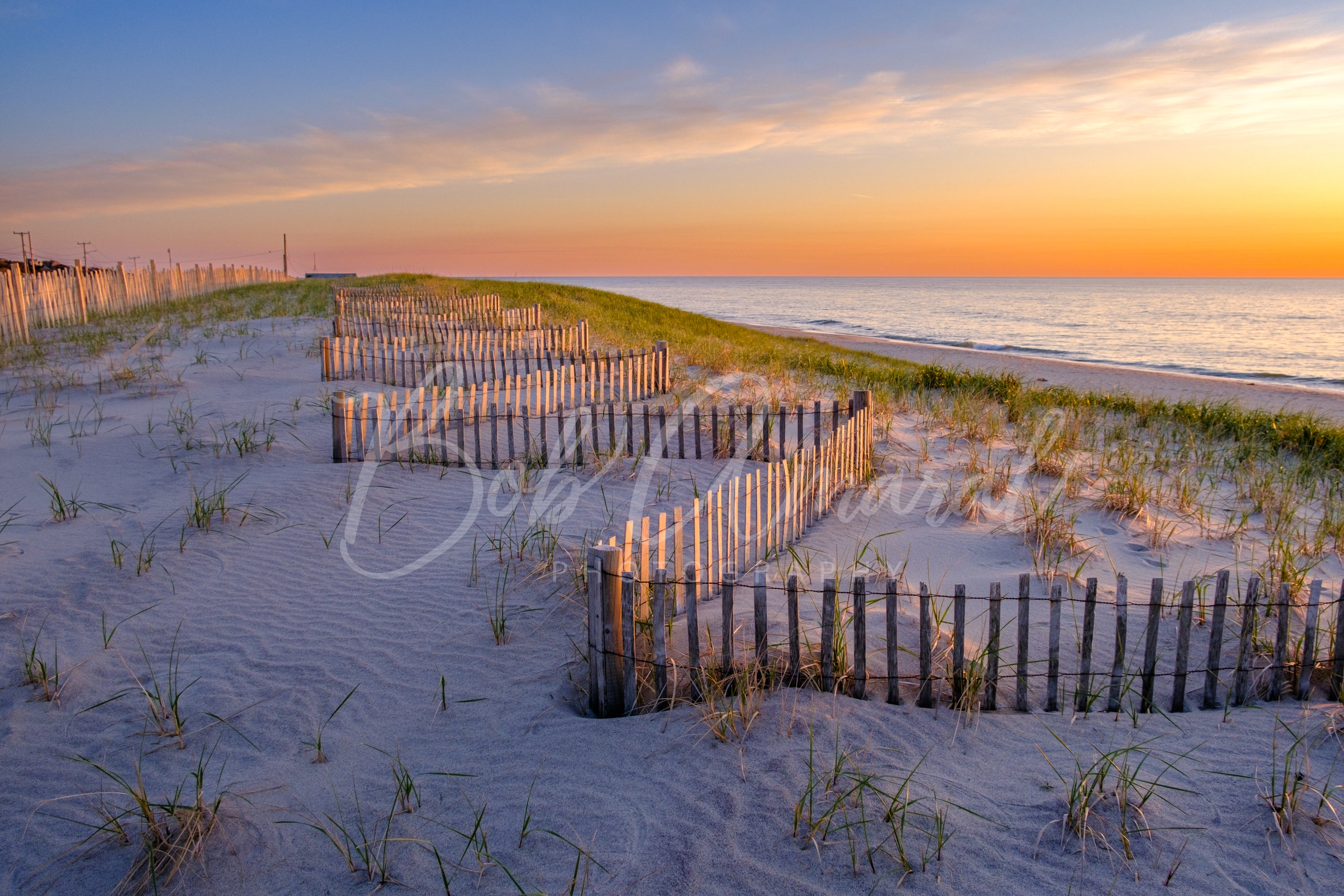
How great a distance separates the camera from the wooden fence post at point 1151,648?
3703mm

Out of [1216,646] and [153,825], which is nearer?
[153,825]

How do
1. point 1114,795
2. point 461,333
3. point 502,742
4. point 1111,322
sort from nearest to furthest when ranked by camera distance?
1. point 1114,795
2. point 502,742
3. point 461,333
4. point 1111,322

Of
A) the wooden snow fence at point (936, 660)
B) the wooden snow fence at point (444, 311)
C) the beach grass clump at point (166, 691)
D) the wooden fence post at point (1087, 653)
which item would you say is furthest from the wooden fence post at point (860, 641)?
the wooden snow fence at point (444, 311)

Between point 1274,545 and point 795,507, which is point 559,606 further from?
point 1274,545

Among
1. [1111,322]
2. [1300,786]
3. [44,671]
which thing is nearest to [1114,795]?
[1300,786]

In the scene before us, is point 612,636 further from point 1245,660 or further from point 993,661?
point 1245,660

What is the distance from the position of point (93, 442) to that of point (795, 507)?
312 inches

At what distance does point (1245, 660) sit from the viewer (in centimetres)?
380

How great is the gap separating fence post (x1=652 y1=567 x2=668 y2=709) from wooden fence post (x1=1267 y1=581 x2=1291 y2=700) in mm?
3021

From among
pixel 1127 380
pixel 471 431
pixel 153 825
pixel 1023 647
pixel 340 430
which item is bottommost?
pixel 153 825

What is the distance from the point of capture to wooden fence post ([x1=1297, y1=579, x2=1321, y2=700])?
3662 millimetres

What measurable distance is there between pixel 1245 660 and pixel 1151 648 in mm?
507

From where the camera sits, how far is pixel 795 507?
6.20m

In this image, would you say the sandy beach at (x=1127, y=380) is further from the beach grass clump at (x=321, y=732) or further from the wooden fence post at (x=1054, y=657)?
the beach grass clump at (x=321, y=732)
